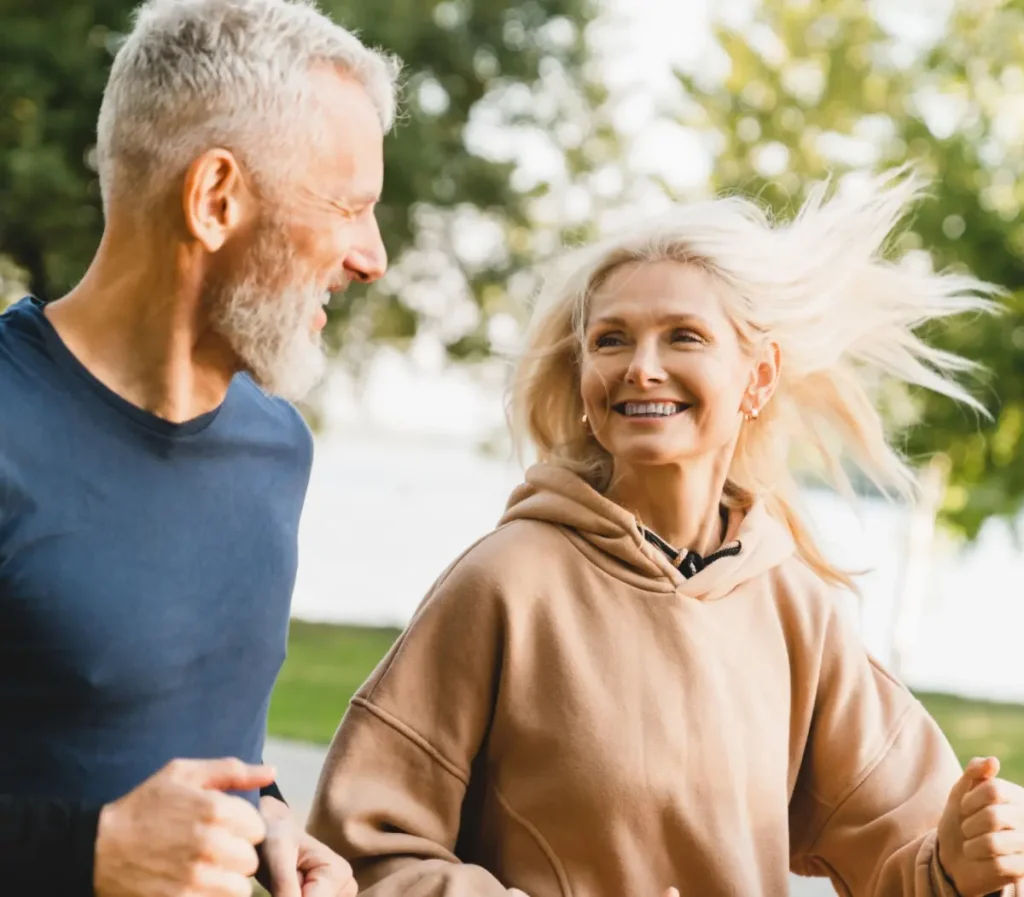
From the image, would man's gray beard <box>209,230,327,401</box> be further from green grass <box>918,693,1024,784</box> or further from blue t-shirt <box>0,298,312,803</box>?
green grass <box>918,693,1024,784</box>

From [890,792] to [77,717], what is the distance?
1.49 meters

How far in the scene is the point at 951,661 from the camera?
744 inches

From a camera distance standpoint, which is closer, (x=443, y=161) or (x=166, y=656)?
(x=166, y=656)

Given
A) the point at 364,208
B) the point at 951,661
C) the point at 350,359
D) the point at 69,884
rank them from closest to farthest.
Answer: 1. the point at 69,884
2. the point at 364,208
3. the point at 350,359
4. the point at 951,661

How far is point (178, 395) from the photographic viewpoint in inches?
92.1

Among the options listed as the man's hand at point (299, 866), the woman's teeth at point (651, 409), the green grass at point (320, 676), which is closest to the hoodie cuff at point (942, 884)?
the woman's teeth at point (651, 409)

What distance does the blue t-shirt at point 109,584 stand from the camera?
2.12 meters

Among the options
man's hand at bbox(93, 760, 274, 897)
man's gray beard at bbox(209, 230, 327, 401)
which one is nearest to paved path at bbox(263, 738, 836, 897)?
man's gray beard at bbox(209, 230, 327, 401)

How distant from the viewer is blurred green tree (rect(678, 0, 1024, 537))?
1062 centimetres

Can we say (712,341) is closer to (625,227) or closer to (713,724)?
(625,227)

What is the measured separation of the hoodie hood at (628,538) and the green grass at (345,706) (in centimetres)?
508

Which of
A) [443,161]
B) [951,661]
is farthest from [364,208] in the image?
[951,661]

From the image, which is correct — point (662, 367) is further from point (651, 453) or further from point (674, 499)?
point (674, 499)

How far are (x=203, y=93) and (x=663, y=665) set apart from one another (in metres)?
1.22
